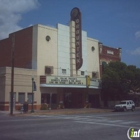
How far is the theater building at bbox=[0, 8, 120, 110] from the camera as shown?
36281mm

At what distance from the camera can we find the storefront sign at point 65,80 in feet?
123

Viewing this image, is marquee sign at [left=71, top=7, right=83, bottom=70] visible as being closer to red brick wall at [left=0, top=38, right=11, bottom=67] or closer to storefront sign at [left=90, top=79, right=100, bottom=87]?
storefront sign at [left=90, top=79, right=100, bottom=87]

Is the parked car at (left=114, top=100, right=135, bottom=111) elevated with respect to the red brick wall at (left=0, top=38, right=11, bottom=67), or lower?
lower

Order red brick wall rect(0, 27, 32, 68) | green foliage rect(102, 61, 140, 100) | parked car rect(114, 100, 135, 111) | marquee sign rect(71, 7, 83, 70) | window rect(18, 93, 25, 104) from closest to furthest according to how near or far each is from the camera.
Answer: window rect(18, 93, 25, 104) → parked car rect(114, 100, 135, 111) → red brick wall rect(0, 27, 32, 68) → marquee sign rect(71, 7, 83, 70) → green foliage rect(102, 61, 140, 100)

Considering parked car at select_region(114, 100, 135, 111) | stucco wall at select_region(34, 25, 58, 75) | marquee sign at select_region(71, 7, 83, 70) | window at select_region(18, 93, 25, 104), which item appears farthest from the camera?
marquee sign at select_region(71, 7, 83, 70)

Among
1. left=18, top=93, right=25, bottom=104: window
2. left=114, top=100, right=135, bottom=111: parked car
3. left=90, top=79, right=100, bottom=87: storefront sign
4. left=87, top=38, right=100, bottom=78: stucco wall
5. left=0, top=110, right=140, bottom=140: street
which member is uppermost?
left=87, top=38, right=100, bottom=78: stucco wall

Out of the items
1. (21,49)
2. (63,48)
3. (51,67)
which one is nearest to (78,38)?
(63,48)

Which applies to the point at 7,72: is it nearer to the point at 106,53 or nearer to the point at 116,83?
the point at 116,83

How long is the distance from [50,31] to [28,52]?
16.0ft

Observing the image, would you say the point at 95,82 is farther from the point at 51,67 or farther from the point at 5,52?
the point at 5,52

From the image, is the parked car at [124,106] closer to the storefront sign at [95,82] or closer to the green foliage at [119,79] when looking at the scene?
the green foliage at [119,79]

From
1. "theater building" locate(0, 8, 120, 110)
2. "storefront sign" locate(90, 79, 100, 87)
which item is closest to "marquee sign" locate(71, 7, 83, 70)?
"theater building" locate(0, 8, 120, 110)

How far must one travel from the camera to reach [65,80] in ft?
129

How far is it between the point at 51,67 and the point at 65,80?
306cm
